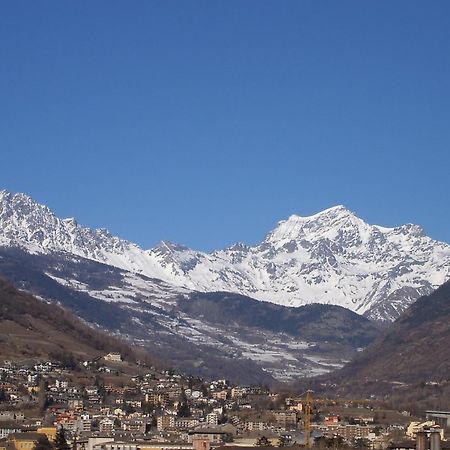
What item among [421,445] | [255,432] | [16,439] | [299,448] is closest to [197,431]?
[255,432]

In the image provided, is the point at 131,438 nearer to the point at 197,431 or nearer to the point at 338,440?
the point at 197,431

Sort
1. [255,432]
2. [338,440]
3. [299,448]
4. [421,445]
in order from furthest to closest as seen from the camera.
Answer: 1. [255,432]
2. [338,440]
3. [299,448]
4. [421,445]

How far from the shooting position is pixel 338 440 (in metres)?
157

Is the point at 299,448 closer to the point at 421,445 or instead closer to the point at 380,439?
→ the point at 421,445

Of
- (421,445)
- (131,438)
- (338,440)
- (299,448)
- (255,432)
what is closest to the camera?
(421,445)

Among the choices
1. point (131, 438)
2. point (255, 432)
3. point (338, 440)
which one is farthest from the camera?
point (255, 432)

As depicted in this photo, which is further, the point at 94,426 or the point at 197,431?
the point at 94,426

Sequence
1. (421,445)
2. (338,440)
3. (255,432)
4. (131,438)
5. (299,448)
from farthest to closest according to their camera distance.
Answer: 1. (255,432)
2. (131,438)
3. (338,440)
4. (299,448)
5. (421,445)

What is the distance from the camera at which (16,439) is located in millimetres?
166125

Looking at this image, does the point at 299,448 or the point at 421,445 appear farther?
the point at 299,448

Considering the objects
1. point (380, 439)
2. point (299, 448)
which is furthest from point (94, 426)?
point (299, 448)

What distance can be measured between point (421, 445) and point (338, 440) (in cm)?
3868

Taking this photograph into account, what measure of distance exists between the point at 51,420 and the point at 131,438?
94.0 ft

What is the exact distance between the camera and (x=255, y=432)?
188875mm
